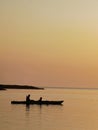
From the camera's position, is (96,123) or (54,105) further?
(54,105)

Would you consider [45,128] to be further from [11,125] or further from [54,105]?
[54,105]

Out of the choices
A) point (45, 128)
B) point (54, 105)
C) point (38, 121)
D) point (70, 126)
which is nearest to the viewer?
point (45, 128)

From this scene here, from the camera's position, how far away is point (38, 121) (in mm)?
49281

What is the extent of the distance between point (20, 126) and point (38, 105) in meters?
35.2

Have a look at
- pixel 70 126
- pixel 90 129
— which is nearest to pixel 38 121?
pixel 70 126

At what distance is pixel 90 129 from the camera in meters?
43.0

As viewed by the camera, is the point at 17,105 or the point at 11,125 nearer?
the point at 11,125

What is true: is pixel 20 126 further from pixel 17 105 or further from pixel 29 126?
pixel 17 105

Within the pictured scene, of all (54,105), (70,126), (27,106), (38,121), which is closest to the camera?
(70,126)

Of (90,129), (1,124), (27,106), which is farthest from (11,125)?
(27,106)

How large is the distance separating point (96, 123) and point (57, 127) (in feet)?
24.4

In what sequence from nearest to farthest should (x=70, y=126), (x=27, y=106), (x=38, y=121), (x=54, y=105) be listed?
(x=70, y=126)
(x=38, y=121)
(x=27, y=106)
(x=54, y=105)

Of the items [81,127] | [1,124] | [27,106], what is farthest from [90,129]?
[27,106]

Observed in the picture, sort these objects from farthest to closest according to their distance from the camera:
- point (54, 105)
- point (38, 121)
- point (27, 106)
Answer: point (54, 105) → point (27, 106) → point (38, 121)
